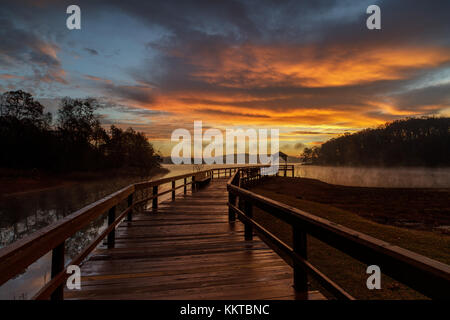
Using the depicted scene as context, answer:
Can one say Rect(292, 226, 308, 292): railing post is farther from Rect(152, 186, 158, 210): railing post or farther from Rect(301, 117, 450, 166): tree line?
Rect(301, 117, 450, 166): tree line

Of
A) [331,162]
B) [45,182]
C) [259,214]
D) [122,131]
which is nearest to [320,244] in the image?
[259,214]

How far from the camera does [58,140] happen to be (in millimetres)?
54906

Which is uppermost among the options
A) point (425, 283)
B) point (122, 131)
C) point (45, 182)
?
point (122, 131)

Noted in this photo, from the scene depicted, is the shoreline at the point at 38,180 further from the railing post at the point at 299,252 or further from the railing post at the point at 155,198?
the railing post at the point at 299,252

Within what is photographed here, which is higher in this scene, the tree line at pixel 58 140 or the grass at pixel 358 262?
the tree line at pixel 58 140

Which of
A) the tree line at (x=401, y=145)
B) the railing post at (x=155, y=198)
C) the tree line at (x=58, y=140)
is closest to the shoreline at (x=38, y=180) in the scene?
the tree line at (x=58, y=140)

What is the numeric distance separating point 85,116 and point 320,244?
202 ft

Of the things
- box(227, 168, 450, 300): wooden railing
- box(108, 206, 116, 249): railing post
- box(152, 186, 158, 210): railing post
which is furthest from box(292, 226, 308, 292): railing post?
box(152, 186, 158, 210): railing post

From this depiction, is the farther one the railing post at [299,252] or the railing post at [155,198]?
→ the railing post at [155,198]

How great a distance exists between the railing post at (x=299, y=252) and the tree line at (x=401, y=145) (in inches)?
6039

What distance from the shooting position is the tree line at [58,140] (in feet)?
161

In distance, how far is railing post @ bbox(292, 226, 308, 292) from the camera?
2666 mm

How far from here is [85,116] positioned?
57.2 m
